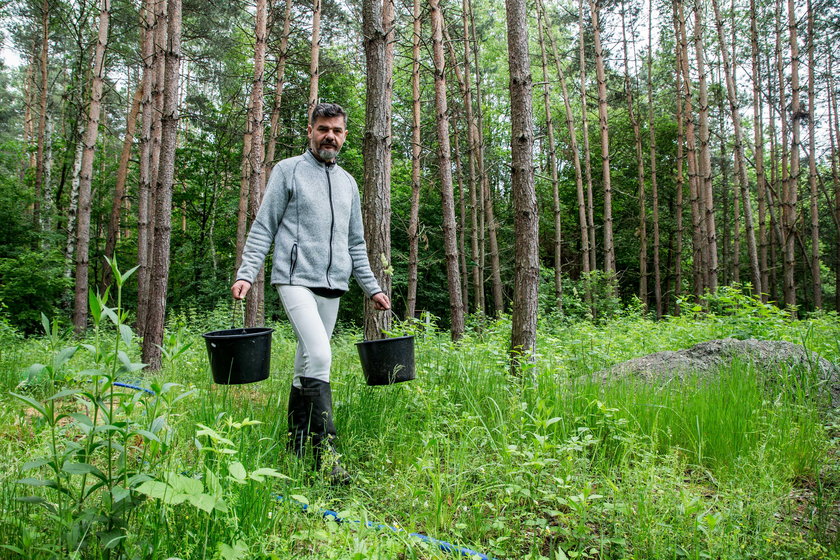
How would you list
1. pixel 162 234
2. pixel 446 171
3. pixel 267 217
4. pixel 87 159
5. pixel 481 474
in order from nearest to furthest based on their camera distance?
pixel 481 474, pixel 267 217, pixel 162 234, pixel 87 159, pixel 446 171

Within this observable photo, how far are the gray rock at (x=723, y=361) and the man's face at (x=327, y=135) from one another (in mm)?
2606

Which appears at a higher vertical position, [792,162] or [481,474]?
[792,162]

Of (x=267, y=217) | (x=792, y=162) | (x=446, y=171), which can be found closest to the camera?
(x=267, y=217)

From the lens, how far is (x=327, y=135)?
2.93 m

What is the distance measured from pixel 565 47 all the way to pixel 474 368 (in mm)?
23007

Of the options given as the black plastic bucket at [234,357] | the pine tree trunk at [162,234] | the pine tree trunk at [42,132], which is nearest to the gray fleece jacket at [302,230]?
the black plastic bucket at [234,357]

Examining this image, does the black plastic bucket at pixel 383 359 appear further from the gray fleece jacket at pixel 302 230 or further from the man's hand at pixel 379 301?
the gray fleece jacket at pixel 302 230

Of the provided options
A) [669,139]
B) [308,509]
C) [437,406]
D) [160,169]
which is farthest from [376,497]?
[669,139]

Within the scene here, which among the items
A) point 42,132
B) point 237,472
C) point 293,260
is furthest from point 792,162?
point 42,132

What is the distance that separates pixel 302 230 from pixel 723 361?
3758mm

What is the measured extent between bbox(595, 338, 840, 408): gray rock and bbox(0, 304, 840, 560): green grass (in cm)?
19

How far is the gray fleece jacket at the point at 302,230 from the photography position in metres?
2.79

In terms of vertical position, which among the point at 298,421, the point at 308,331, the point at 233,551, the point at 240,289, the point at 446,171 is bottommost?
the point at 233,551

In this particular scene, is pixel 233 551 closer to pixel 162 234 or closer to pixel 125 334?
pixel 125 334
